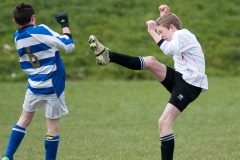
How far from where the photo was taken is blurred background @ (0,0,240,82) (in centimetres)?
1557

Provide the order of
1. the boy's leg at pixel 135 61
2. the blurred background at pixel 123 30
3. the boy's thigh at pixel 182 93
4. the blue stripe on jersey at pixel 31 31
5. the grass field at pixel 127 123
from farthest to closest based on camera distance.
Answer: the blurred background at pixel 123 30 → the grass field at pixel 127 123 → the boy's leg at pixel 135 61 → the boy's thigh at pixel 182 93 → the blue stripe on jersey at pixel 31 31

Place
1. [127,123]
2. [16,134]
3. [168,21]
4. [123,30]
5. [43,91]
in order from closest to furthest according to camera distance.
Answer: [43,91], [16,134], [168,21], [127,123], [123,30]

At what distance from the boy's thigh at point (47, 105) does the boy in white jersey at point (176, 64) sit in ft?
2.24

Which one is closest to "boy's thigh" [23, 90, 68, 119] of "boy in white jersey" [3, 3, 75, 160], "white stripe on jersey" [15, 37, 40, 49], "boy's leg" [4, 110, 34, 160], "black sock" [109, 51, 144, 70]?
"boy in white jersey" [3, 3, 75, 160]

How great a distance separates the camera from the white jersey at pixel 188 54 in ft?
19.4

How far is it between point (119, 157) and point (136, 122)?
3062mm

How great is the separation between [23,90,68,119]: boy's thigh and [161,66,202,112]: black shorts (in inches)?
47.5

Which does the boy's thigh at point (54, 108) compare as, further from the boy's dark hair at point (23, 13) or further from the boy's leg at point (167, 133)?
the boy's leg at point (167, 133)

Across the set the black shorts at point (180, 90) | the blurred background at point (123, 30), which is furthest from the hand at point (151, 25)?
the blurred background at point (123, 30)

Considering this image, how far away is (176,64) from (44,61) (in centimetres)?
154

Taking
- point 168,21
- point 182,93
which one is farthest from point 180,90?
point 168,21

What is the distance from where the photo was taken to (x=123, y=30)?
17.2 metres

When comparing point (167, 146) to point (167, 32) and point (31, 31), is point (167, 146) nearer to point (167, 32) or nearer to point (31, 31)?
point (167, 32)

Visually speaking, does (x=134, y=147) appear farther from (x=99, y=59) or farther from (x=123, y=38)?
(x=123, y=38)
